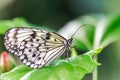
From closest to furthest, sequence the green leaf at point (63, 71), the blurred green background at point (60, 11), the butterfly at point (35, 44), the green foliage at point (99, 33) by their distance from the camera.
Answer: the green leaf at point (63, 71) < the butterfly at point (35, 44) < the green foliage at point (99, 33) < the blurred green background at point (60, 11)

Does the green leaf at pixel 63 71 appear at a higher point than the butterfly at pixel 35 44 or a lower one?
lower

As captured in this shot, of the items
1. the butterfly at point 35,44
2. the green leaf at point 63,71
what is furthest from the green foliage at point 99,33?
the green leaf at point 63,71

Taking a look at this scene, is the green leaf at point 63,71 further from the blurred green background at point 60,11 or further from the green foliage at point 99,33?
the blurred green background at point 60,11

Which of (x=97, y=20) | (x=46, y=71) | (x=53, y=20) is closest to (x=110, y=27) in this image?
(x=97, y=20)

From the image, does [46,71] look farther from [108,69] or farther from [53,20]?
[53,20]

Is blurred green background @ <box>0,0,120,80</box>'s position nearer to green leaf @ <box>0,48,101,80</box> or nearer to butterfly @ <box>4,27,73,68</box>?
butterfly @ <box>4,27,73,68</box>

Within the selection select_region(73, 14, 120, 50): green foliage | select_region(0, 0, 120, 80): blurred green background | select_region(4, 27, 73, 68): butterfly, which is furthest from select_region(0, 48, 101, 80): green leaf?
select_region(0, 0, 120, 80): blurred green background

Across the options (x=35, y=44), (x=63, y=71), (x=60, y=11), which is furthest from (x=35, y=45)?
(x=60, y=11)
